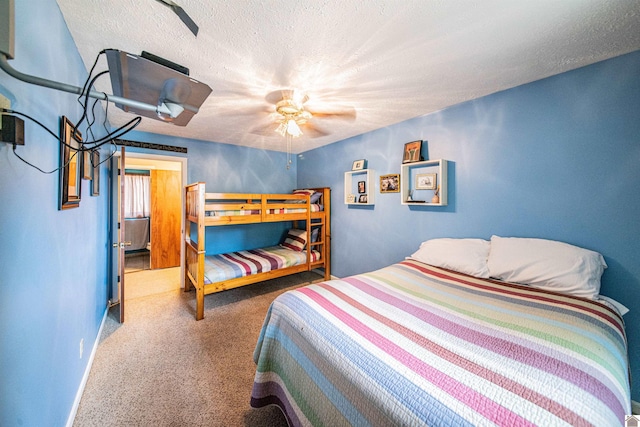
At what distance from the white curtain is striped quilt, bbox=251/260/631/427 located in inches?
223

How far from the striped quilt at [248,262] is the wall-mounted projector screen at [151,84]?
7.13ft

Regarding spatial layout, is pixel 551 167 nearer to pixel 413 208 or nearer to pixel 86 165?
pixel 413 208

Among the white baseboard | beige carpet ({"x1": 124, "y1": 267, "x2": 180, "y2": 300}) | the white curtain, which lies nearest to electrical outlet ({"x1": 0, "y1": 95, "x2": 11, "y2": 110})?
the white baseboard

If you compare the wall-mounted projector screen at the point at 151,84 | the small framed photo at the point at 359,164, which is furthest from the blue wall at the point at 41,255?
the small framed photo at the point at 359,164

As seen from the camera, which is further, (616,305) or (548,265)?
(548,265)

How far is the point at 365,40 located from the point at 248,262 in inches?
106

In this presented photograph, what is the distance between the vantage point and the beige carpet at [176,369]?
1.47 metres

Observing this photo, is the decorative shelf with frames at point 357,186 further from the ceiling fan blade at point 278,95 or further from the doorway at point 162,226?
the doorway at point 162,226

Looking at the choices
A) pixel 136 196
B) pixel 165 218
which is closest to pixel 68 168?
pixel 165 218

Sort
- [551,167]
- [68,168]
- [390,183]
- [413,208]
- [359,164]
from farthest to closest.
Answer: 1. [359,164]
2. [390,183]
3. [413,208]
4. [551,167]
5. [68,168]

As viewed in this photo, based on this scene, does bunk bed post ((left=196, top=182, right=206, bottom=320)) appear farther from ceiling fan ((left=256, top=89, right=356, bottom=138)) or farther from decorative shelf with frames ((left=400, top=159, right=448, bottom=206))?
decorative shelf with frames ((left=400, top=159, right=448, bottom=206))

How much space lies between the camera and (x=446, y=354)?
0.98 meters

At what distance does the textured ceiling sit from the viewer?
3.88 feet

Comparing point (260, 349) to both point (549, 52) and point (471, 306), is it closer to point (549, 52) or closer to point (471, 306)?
point (471, 306)
